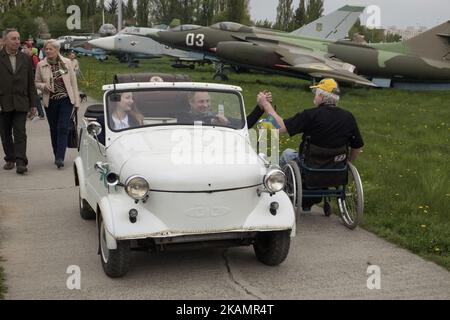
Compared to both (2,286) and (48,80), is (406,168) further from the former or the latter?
(2,286)

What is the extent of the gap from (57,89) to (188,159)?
16.9ft

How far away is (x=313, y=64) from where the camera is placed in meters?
26.2

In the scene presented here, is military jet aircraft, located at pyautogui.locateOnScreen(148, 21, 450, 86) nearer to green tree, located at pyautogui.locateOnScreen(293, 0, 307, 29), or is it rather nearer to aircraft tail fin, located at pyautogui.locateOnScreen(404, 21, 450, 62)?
aircraft tail fin, located at pyautogui.locateOnScreen(404, 21, 450, 62)

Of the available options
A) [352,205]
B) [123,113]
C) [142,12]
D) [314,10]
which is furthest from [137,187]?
[142,12]

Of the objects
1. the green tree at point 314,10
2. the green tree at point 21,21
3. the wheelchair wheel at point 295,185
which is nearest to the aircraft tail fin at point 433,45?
the wheelchair wheel at point 295,185

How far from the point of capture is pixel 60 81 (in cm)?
971

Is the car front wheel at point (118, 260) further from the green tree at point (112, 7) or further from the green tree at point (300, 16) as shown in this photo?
the green tree at point (112, 7)

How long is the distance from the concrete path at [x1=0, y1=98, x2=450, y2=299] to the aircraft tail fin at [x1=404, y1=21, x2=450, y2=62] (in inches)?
867

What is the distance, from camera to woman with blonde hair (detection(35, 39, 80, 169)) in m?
9.70

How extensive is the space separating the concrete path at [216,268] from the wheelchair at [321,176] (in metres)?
0.42

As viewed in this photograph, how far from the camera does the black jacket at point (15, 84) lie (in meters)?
9.34

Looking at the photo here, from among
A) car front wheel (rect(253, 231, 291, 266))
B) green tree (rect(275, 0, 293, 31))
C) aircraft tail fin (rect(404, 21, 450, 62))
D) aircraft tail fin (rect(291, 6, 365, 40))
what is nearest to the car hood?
car front wheel (rect(253, 231, 291, 266))

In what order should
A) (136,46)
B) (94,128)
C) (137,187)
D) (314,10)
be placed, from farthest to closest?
(314,10)
(136,46)
(94,128)
(137,187)
